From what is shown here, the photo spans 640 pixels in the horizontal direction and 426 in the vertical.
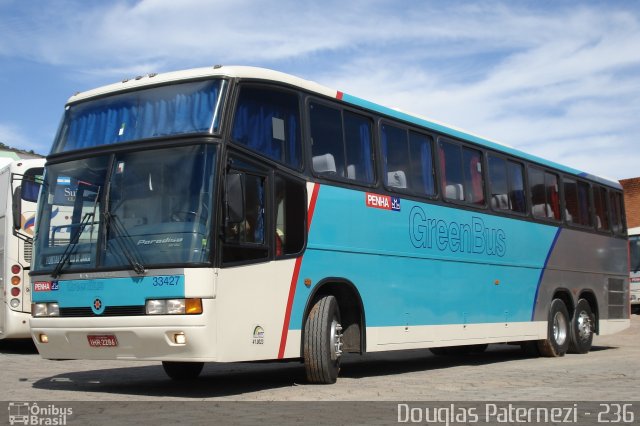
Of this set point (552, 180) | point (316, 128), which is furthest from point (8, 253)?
point (552, 180)

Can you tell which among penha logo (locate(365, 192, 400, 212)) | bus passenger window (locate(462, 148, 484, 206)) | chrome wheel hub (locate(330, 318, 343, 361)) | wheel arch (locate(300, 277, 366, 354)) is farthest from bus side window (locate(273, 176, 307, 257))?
bus passenger window (locate(462, 148, 484, 206))

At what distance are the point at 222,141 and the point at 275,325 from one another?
2185 mm

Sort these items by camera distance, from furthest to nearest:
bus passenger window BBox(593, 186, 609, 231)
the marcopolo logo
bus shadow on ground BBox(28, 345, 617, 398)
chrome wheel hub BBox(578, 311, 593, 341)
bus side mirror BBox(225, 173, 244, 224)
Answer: bus passenger window BBox(593, 186, 609, 231) → chrome wheel hub BBox(578, 311, 593, 341) → bus shadow on ground BBox(28, 345, 617, 398) → bus side mirror BBox(225, 173, 244, 224) → the marcopolo logo

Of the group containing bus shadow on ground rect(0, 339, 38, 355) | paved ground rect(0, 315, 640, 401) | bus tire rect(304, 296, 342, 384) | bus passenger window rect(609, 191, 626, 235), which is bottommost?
paved ground rect(0, 315, 640, 401)

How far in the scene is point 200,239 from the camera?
362 inches

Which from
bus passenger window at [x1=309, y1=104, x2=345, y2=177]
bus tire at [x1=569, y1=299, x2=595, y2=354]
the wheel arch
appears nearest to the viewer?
bus passenger window at [x1=309, y1=104, x2=345, y2=177]

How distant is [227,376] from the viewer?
12812 millimetres

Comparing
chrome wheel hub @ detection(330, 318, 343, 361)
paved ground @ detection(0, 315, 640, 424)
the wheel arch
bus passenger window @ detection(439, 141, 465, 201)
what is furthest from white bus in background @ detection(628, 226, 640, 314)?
chrome wheel hub @ detection(330, 318, 343, 361)

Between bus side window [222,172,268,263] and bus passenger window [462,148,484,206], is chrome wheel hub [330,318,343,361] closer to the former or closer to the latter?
bus side window [222,172,268,263]

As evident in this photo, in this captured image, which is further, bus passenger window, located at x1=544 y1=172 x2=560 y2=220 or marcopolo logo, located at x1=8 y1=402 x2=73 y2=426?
bus passenger window, located at x1=544 y1=172 x2=560 y2=220

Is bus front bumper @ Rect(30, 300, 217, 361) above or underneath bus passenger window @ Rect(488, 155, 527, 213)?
underneath

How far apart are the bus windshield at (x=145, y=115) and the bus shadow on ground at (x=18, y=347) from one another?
367 inches

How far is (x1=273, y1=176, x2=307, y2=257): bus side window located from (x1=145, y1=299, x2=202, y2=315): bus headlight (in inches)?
55.4

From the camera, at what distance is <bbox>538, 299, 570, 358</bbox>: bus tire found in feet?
56.0
